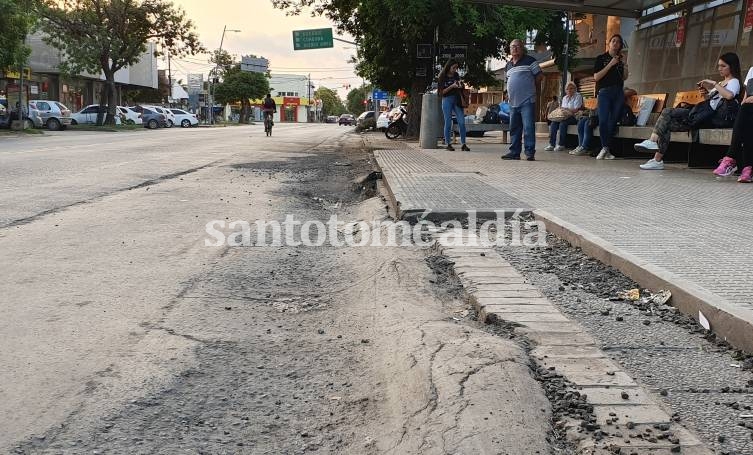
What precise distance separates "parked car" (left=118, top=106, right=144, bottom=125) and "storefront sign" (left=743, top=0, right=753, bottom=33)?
41.5m

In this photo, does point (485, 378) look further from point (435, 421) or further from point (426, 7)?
point (426, 7)

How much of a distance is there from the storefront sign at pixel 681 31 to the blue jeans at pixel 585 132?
2655 mm

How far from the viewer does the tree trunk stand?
2323 cm

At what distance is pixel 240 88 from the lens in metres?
83.6

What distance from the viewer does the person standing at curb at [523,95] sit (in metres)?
11.2

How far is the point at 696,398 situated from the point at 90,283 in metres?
3.34

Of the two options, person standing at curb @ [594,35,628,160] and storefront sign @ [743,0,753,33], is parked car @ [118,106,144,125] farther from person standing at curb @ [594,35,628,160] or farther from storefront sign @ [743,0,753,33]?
storefront sign @ [743,0,753,33]

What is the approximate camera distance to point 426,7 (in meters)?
15.5

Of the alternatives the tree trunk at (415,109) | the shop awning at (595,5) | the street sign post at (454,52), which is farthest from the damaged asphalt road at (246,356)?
the tree trunk at (415,109)

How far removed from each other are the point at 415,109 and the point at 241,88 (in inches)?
2504

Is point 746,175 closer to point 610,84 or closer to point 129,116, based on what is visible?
point 610,84

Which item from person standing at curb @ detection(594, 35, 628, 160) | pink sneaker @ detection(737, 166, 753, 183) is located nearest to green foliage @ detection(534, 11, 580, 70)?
person standing at curb @ detection(594, 35, 628, 160)

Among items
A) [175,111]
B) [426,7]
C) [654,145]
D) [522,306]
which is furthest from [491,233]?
[175,111]

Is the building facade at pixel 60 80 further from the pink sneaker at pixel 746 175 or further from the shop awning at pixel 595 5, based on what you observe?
the pink sneaker at pixel 746 175
